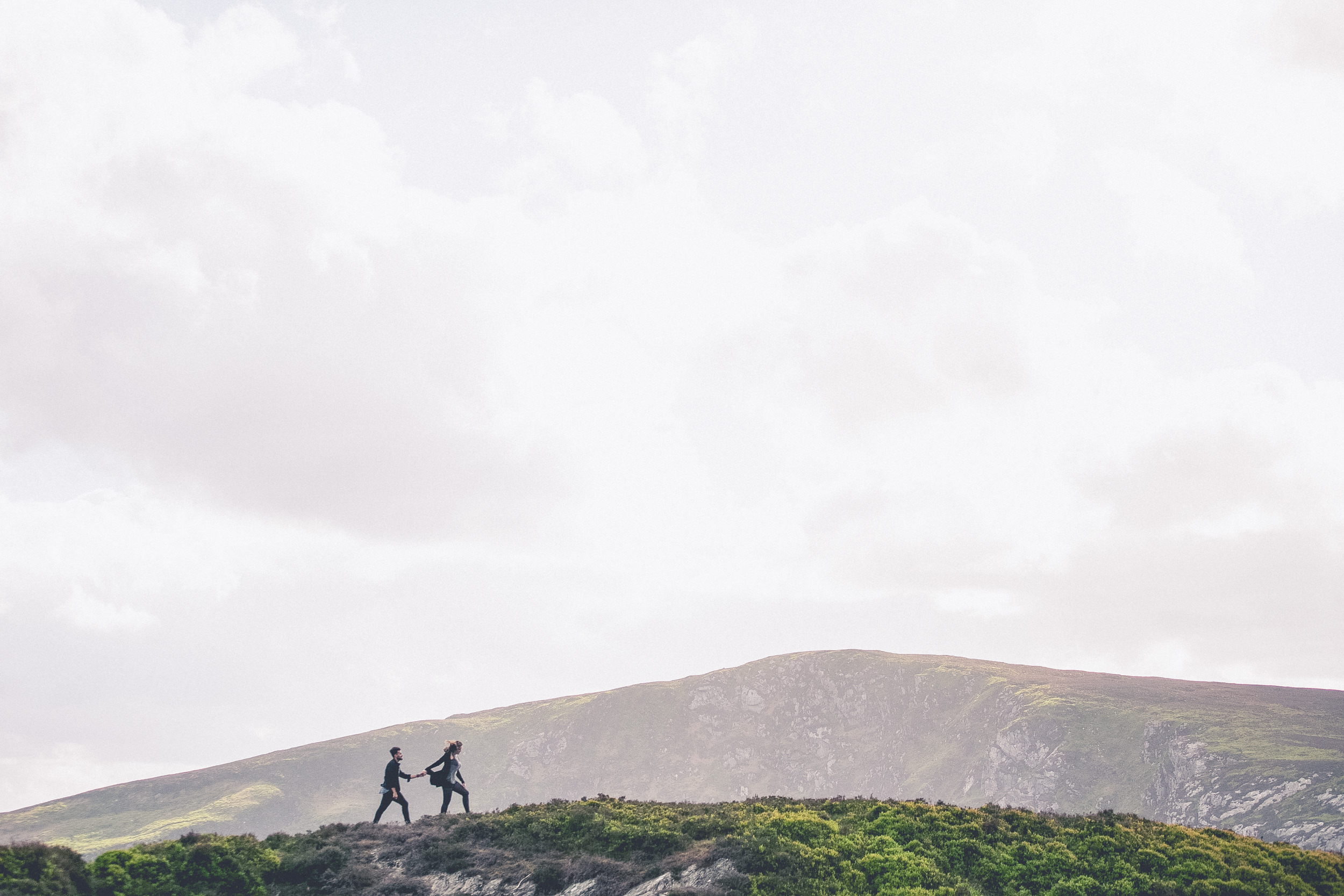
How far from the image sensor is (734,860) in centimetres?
2481

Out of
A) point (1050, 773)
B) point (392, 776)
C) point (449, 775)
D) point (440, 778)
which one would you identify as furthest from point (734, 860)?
point (1050, 773)

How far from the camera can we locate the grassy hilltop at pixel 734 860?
23.4 meters

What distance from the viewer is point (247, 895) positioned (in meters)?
24.9

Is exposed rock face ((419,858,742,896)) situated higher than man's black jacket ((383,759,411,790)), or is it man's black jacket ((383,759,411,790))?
man's black jacket ((383,759,411,790))

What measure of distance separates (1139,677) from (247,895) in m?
220

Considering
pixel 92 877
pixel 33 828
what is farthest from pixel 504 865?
pixel 33 828

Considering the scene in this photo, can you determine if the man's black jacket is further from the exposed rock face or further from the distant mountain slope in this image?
the distant mountain slope

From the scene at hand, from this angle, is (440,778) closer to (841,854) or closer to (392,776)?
(392,776)

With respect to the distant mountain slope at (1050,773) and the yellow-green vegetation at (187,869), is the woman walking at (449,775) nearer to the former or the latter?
the yellow-green vegetation at (187,869)

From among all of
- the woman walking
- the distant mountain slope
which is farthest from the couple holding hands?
the distant mountain slope

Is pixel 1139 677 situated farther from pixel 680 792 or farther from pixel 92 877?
pixel 92 877

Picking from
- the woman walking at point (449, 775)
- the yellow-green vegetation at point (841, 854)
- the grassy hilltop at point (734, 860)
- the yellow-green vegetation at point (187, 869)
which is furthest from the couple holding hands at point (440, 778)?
the yellow-green vegetation at point (187, 869)

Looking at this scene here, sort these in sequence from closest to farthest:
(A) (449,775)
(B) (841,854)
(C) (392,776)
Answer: (B) (841,854) < (C) (392,776) < (A) (449,775)

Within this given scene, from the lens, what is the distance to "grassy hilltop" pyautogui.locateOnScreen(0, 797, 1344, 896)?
23.4 meters
